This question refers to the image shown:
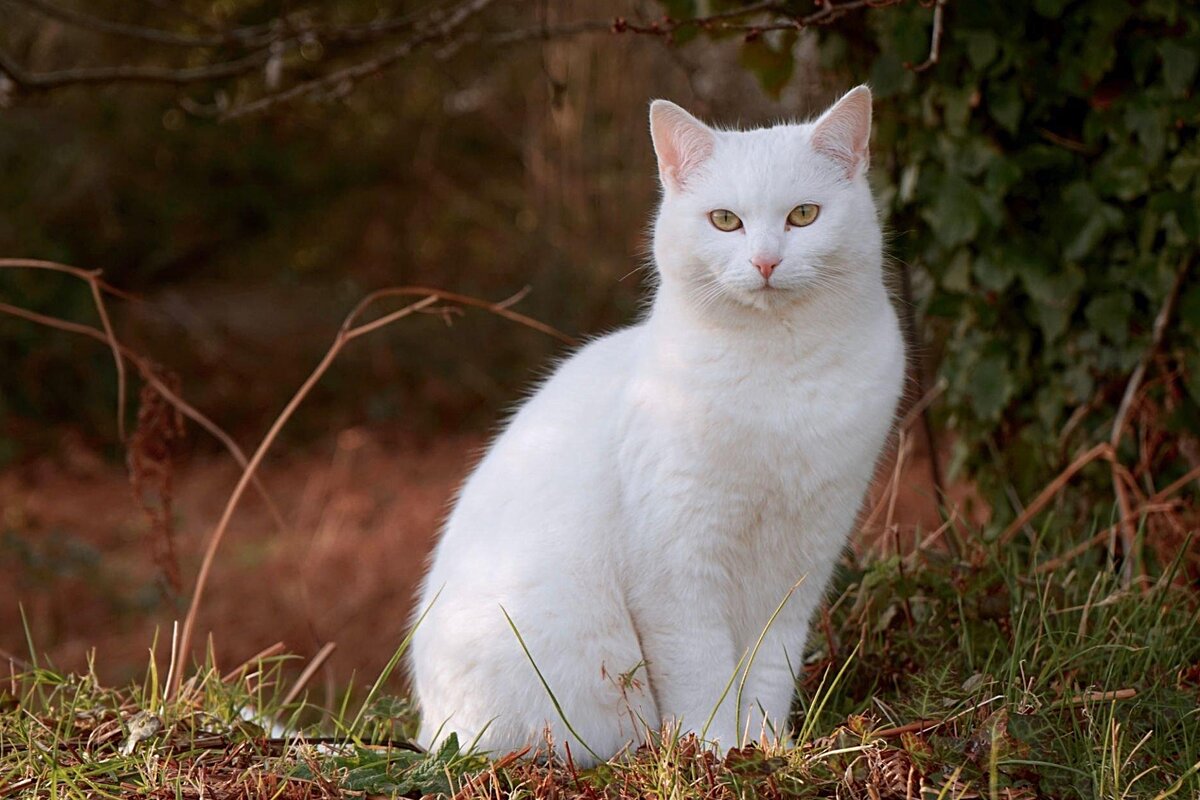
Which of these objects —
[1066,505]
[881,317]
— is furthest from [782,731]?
[1066,505]

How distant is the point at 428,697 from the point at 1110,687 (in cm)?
132

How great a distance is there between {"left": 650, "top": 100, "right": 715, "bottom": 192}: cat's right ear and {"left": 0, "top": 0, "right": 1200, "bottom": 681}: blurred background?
30cm

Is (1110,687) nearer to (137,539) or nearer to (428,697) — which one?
(428,697)

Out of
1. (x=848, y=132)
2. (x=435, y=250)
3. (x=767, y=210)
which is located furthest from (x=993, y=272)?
(x=435, y=250)

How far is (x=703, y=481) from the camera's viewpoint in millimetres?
2219

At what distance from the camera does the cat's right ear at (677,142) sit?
232cm

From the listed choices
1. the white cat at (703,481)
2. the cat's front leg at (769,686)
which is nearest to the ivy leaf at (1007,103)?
the white cat at (703,481)

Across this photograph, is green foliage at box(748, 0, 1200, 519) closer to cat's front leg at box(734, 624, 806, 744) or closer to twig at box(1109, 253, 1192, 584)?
twig at box(1109, 253, 1192, 584)

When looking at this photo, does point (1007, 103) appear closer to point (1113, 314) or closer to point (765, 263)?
point (1113, 314)

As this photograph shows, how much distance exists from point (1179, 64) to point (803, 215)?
132 centimetres

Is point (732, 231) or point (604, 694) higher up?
point (732, 231)

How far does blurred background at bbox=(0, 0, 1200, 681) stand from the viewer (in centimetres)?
318

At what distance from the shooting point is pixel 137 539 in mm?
6805

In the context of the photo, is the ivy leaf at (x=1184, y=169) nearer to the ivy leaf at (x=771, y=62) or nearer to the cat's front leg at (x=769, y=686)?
the ivy leaf at (x=771, y=62)
